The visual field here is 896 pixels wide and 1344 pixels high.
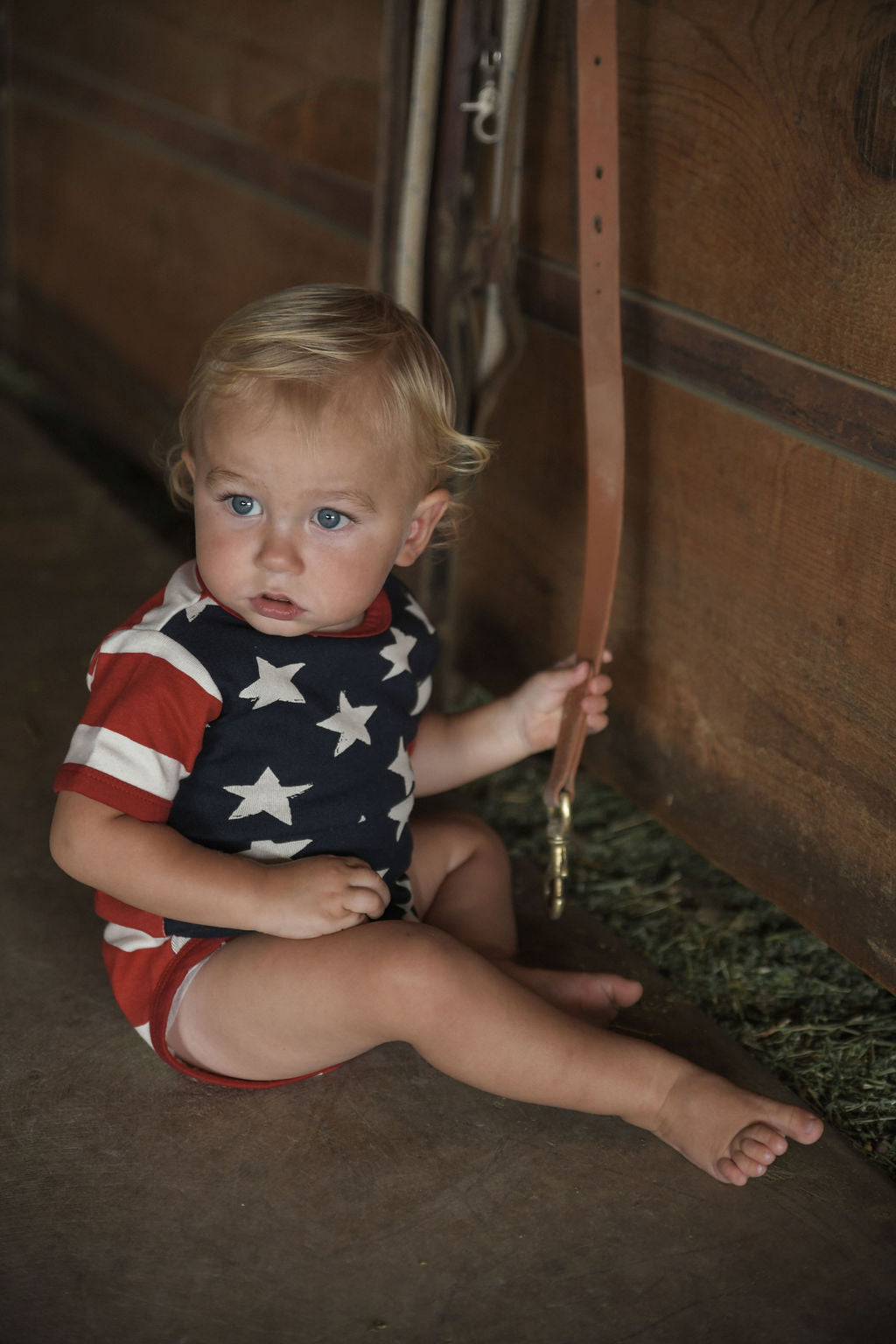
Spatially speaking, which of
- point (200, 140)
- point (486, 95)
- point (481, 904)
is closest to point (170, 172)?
point (200, 140)

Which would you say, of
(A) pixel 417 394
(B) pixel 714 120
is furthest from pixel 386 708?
(B) pixel 714 120

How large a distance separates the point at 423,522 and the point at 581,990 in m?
0.53

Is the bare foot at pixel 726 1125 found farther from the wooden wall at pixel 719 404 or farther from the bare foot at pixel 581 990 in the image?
the wooden wall at pixel 719 404

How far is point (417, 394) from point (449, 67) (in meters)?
0.63

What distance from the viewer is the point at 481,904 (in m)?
1.60

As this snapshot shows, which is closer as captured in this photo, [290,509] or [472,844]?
[290,509]

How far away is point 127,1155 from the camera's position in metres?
1.31

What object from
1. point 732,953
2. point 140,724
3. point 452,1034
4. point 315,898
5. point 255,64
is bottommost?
point 732,953

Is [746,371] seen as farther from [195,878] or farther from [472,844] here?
[195,878]

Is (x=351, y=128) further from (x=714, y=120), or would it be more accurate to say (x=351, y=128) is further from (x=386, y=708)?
(x=386, y=708)

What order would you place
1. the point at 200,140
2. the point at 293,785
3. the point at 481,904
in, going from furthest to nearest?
the point at 200,140
the point at 481,904
the point at 293,785

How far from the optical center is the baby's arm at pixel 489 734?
63.0 inches

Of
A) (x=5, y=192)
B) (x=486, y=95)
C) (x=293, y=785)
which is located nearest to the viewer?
(x=293, y=785)

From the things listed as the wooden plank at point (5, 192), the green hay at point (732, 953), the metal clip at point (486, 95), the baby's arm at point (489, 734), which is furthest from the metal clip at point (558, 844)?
the wooden plank at point (5, 192)
